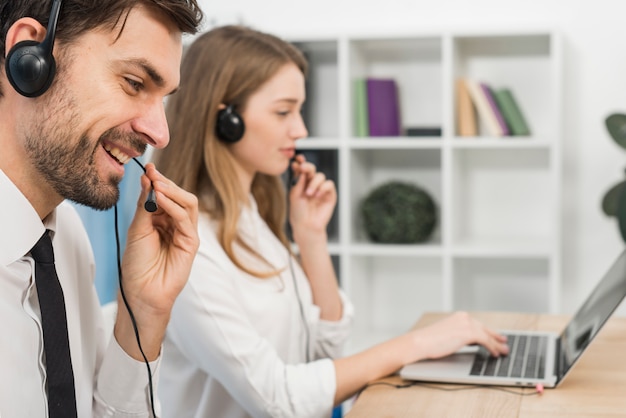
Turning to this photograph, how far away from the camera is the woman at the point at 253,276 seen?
152 cm

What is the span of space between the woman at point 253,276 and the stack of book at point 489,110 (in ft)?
4.18

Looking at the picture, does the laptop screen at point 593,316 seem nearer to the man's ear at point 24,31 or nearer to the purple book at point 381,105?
the man's ear at point 24,31

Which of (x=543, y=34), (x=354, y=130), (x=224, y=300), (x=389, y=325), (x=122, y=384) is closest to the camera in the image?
(x=122, y=384)

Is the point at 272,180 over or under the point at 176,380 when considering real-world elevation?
over

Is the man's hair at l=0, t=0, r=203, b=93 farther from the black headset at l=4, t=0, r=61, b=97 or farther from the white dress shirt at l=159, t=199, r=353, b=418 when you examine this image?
the white dress shirt at l=159, t=199, r=353, b=418

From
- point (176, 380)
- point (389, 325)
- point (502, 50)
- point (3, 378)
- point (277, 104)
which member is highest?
point (502, 50)

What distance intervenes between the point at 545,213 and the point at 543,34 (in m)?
0.70

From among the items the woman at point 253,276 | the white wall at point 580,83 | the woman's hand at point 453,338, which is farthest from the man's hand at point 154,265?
the white wall at point 580,83

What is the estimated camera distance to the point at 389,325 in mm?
3508

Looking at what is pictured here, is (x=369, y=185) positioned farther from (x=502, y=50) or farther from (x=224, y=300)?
(x=224, y=300)

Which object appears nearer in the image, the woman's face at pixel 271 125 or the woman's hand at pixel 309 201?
the woman's face at pixel 271 125

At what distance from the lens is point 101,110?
1096 millimetres

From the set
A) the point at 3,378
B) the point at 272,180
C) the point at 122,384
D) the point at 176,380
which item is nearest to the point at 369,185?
the point at 272,180

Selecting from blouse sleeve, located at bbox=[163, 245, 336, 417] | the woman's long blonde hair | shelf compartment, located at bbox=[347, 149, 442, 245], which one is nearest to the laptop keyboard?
blouse sleeve, located at bbox=[163, 245, 336, 417]
